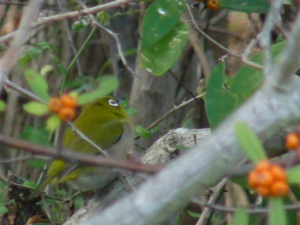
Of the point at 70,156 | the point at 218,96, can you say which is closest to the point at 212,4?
the point at 218,96

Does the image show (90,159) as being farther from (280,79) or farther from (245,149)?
(280,79)

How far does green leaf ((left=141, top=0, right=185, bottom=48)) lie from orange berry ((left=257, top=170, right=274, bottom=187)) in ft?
4.49

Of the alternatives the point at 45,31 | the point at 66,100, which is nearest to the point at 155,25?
the point at 66,100

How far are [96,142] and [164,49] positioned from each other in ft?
4.18

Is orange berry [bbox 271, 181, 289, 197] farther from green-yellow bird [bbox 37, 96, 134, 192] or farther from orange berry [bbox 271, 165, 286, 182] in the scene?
green-yellow bird [bbox 37, 96, 134, 192]

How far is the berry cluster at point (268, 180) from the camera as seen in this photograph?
0.89 metres

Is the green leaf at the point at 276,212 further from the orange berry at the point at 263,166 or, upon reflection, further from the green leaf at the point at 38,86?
the green leaf at the point at 38,86

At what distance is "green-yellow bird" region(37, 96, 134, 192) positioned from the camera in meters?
3.06

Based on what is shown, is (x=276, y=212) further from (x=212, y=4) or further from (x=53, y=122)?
(x=212, y=4)

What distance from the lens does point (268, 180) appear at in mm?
886

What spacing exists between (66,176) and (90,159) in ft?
7.86

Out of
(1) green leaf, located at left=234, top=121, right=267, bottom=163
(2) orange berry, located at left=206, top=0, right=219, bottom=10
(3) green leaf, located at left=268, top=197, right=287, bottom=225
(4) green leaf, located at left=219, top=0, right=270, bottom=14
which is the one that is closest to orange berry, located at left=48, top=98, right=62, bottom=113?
(1) green leaf, located at left=234, top=121, right=267, bottom=163

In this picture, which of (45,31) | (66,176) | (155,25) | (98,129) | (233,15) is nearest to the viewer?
(155,25)

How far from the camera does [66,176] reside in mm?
3221
